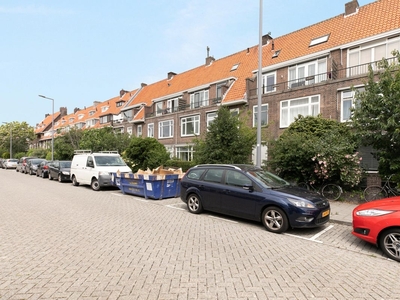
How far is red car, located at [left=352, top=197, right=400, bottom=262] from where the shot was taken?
462 cm

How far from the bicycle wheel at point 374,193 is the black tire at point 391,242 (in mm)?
5707

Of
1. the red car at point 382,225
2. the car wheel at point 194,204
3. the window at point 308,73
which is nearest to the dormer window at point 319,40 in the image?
the window at point 308,73

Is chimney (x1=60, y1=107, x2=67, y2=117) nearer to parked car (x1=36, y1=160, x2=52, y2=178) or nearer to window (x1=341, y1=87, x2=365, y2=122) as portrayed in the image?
parked car (x1=36, y1=160, x2=52, y2=178)

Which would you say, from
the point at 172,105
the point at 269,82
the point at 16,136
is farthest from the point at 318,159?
the point at 16,136

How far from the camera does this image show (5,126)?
183ft

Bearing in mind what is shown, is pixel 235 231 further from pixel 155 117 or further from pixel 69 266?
pixel 155 117

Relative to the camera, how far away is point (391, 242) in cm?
468

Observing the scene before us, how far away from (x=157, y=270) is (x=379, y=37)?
17738 mm

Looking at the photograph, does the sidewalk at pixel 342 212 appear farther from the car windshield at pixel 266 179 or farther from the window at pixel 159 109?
the window at pixel 159 109

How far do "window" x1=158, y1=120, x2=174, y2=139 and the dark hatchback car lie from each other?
20.6 metres

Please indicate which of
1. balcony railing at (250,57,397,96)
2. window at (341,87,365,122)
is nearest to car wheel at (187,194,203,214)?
window at (341,87,365,122)

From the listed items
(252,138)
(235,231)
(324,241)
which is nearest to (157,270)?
(235,231)

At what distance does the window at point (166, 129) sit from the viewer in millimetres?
28672

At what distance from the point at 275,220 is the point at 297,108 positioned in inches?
514
